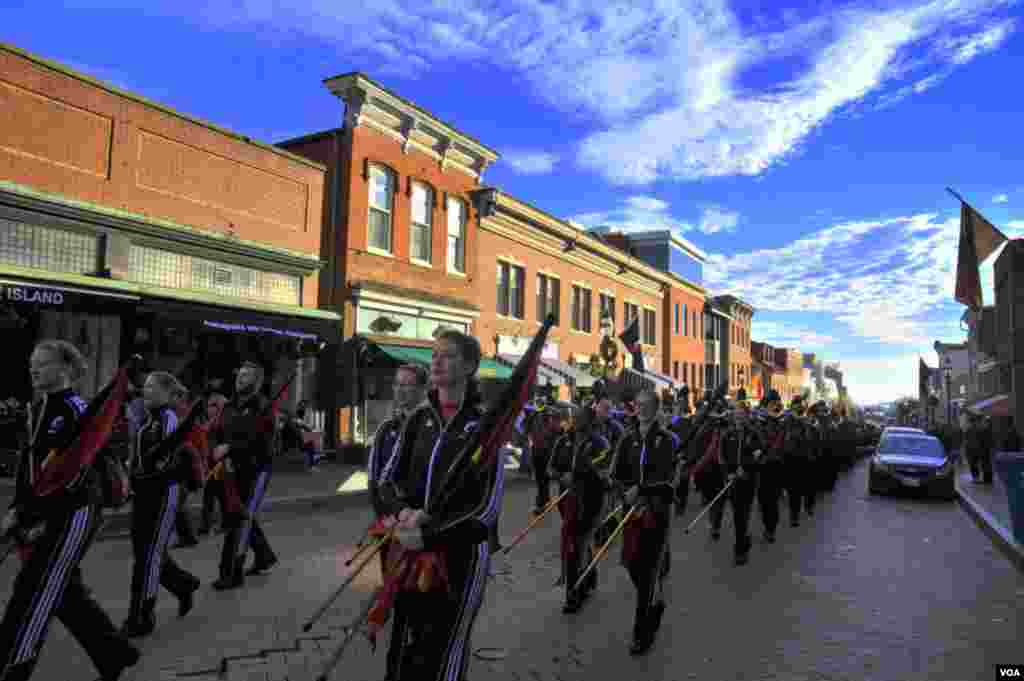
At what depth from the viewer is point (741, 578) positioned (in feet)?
25.9

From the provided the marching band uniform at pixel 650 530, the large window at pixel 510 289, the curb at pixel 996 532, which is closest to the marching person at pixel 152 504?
the marching band uniform at pixel 650 530

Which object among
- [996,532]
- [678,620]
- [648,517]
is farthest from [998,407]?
[648,517]

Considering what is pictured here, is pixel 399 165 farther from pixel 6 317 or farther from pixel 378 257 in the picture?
pixel 6 317

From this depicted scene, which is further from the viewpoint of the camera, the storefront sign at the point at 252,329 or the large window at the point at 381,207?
the large window at the point at 381,207

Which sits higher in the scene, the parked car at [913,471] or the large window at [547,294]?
the large window at [547,294]

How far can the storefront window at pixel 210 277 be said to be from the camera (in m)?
13.9

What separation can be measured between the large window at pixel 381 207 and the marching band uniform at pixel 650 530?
14.6 meters

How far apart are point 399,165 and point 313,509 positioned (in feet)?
35.2

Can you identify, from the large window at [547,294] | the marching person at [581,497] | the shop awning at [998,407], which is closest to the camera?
the marching person at [581,497]

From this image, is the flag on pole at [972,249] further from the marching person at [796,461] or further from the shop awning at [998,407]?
the shop awning at [998,407]

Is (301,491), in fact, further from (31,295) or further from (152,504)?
(152,504)

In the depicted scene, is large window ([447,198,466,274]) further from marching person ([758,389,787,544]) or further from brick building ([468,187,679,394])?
marching person ([758,389,787,544])

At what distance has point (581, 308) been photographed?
98.8 ft

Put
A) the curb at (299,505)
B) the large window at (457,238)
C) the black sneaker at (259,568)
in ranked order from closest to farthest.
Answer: the black sneaker at (259,568), the curb at (299,505), the large window at (457,238)
